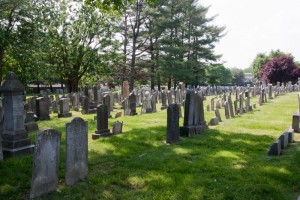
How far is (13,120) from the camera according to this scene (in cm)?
854

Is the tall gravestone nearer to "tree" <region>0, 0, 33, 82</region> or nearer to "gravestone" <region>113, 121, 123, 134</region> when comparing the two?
"gravestone" <region>113, 121, 123, 134</region>

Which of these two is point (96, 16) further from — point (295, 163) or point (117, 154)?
point (295, 163)

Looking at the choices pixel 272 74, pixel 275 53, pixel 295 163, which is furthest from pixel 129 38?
pixel 275 53

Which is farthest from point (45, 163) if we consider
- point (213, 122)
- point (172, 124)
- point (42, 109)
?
point (42, 109)

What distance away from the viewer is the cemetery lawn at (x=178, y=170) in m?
5.54

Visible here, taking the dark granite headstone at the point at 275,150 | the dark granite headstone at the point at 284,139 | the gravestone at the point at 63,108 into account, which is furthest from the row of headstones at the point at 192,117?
the gravestone at the point at 63,108

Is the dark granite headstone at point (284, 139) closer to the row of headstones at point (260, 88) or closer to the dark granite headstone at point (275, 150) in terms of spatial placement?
the dark granite headstone at point (275, 150)

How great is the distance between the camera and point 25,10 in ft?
68.0

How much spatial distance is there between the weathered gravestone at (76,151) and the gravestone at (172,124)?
3625 mm

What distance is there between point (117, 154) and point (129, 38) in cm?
3152

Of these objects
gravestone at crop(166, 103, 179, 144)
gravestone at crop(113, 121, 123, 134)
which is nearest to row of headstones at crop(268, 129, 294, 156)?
gravestone at crop(166, 103, 179, 144)

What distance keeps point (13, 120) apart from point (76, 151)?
3272 mm

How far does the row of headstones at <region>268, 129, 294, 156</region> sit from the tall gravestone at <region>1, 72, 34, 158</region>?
6.70 m

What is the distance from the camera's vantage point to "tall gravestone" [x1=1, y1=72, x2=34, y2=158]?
8.34 metres
